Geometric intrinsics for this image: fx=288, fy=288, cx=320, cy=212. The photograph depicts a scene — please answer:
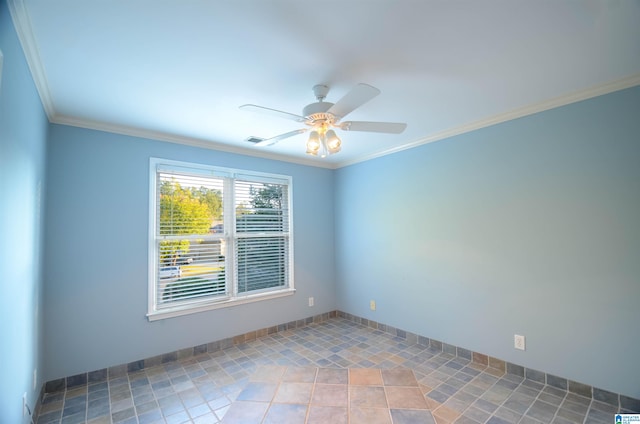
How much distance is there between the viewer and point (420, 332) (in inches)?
132

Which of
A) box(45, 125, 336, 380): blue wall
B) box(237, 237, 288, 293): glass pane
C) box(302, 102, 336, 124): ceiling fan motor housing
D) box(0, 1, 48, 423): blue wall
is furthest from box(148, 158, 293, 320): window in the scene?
box(302, 102, 336, 124): ceiling fan motor housing

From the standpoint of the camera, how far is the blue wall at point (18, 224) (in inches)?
54.7

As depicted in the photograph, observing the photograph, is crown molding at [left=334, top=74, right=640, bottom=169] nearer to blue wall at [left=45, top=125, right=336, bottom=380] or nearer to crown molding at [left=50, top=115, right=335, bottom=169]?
crown molding at [left=50, top=115, right=335, bottom=169]

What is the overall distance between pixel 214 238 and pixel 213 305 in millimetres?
765

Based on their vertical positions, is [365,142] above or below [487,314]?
above

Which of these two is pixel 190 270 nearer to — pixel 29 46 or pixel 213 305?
pixel 213 305

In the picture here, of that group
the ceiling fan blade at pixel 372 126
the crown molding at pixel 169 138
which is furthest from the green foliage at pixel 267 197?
the ceiling fan blade at pixel 372 126

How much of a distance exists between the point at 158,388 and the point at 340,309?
2587 mm

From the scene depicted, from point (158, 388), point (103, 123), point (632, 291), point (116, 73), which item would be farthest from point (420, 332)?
point (103, 123)

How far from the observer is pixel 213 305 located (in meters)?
3.30

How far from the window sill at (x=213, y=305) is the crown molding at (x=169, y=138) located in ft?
5.86

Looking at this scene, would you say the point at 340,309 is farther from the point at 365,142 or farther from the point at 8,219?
the point at 8,219

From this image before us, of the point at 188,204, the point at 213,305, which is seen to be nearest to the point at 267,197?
the point at 188,204

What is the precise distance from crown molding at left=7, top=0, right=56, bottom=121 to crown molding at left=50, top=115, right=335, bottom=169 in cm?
34
